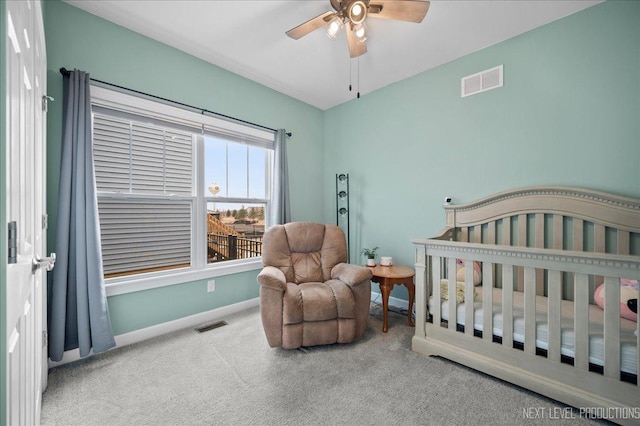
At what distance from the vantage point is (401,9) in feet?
5.89

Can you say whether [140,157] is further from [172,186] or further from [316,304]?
[316,304]

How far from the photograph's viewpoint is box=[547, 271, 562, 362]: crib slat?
1.62 meters

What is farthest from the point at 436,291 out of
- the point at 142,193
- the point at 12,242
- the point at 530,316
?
the point at 142,193

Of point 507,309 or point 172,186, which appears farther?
point 172,186

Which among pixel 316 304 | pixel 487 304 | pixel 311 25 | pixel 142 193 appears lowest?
pixel 316 304

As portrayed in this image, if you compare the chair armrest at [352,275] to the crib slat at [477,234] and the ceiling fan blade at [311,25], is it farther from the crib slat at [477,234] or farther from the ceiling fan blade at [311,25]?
the ceiling fan blade at [311,25]

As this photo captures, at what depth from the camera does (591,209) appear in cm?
205

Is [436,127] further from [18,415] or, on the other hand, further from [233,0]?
[18,415]

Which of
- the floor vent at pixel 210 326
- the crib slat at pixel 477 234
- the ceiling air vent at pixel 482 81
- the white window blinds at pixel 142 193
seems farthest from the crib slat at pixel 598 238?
the white window blinds at pixel 142 193

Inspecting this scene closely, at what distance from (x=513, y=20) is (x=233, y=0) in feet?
7.42

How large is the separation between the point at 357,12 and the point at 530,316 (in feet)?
7.33

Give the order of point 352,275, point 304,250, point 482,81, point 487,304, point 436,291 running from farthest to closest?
point 304,250 < point 482,81 < point 352,275 < point 436,291 < point 487,304

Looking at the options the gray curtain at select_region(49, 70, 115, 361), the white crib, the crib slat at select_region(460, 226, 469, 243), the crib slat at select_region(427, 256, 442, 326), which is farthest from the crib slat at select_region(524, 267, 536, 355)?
the gray curtain at select_region(49, 70, 115, 361)

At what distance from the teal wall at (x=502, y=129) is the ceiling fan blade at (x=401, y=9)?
1.18 m
